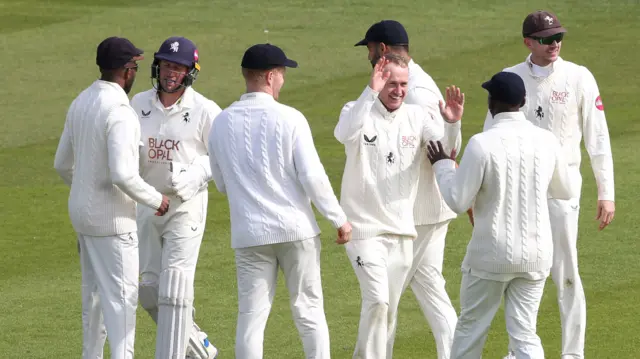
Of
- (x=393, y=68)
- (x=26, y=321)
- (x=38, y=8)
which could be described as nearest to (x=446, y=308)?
(x=393, y=68)

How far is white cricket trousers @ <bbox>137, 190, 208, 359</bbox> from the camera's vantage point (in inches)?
308

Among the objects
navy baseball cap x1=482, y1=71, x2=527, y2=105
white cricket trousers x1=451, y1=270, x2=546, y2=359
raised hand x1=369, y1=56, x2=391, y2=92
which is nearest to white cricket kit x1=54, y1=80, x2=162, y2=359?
raised hand x1=369, y1=56, x2=391, y2=92

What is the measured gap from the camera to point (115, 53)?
738 cm

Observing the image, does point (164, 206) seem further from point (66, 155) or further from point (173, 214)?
point (66, 155)

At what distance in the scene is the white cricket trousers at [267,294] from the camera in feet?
23.4

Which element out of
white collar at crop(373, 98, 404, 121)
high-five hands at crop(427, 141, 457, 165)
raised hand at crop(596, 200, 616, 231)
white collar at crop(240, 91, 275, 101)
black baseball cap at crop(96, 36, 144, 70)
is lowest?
raised hand at crop(596, 200, 616, 231)

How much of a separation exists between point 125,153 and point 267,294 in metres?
1.18

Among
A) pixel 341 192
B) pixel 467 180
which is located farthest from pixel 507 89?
pixel 341 192

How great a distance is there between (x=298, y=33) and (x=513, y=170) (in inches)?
589

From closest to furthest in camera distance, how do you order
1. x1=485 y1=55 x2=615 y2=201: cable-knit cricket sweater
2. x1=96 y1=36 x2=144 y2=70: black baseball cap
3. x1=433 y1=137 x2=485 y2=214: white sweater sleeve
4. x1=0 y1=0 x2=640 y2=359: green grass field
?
x1=433 y1=137 x2=485 y2=214: white sweater sleeve < x1=96 y1=36 x2=144 y2=70: black baseball cap < x1=485 y1=55 x2=615 y2=201: cable-knit cricket sweater < x1=0 y1=0 x2=640 y2=359: green grass field

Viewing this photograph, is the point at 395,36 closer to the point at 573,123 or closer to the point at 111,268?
the point at 573,123

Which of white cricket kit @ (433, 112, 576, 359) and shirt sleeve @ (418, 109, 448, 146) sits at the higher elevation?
shirt sleeve @ (418, 109, 448, 146)

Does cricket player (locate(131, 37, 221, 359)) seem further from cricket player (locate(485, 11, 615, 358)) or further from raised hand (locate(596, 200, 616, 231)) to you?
raised hand (locate(596, 200, 616, 231))

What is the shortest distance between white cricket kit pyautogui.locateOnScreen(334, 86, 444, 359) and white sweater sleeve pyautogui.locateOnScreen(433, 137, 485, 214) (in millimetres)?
659
